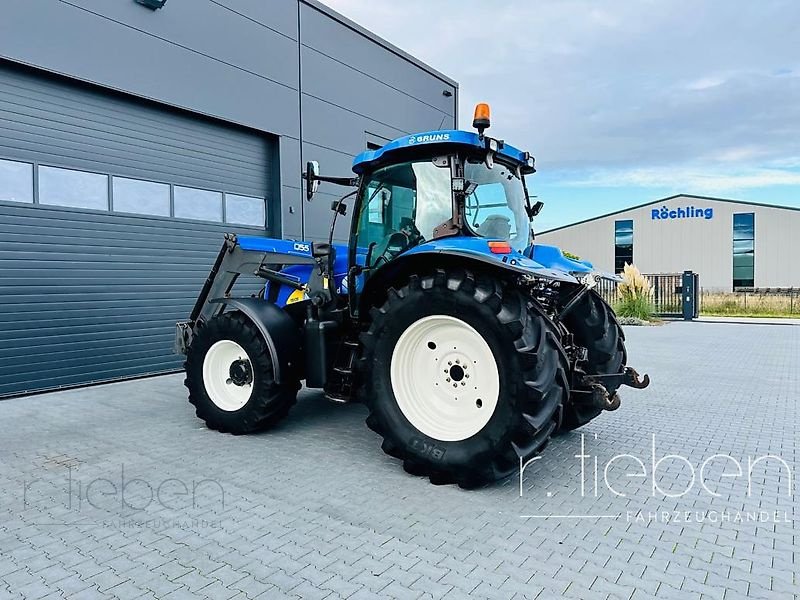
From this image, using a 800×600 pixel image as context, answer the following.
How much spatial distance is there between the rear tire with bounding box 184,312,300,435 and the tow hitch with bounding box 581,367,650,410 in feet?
8.17

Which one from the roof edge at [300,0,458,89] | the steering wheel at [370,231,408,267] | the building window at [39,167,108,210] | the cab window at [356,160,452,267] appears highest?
the roof edge at [300,0,458,89]

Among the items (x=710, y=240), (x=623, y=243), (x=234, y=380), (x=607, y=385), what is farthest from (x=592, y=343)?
(x=623, y=243)

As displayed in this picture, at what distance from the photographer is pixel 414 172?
14.3ft

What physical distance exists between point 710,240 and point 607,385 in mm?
34648

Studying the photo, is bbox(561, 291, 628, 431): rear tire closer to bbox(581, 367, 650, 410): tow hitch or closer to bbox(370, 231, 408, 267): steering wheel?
bbox(581, 367, 650, 410): tow hitch

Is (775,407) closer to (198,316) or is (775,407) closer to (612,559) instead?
(612,559)

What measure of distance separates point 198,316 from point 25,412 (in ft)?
6.55

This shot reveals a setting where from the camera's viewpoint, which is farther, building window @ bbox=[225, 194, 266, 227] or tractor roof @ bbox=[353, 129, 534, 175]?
building window @ bbox=[225, 194, 266, 227]

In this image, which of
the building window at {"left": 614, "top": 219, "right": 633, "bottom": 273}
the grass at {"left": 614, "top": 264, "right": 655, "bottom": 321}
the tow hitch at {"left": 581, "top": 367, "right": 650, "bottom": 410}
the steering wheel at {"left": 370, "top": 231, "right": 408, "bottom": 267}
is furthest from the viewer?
the building window at {"left": 614, "top": 219, "right": 633, "bottom": 273}

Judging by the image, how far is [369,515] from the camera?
10.9 ft

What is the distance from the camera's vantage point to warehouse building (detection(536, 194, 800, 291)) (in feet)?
108

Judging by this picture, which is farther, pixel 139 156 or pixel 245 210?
pixel 245 210

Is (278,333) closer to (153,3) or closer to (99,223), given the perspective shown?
(99,223)

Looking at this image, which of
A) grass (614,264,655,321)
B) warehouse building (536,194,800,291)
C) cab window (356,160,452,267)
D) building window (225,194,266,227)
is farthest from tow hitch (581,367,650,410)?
warehouse building (536,194,800,291)
